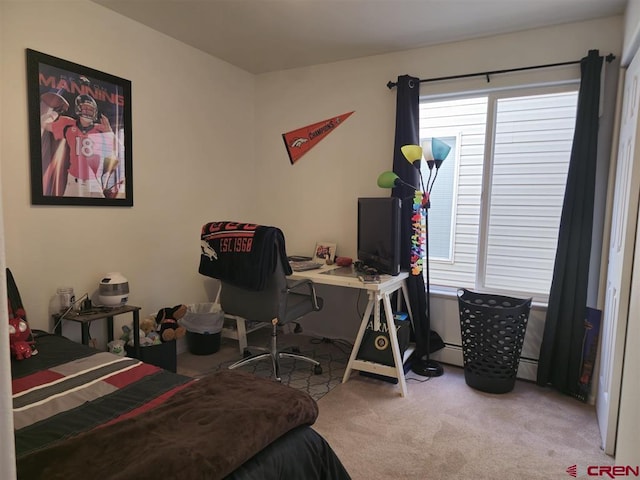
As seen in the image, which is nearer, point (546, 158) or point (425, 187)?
point (546, 158)

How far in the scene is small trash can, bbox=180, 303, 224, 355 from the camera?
3.21 metres

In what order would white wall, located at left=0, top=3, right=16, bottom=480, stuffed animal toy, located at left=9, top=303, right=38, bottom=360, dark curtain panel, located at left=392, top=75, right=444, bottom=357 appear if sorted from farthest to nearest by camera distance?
dark curtain panel, located at left=392, top=75, right=444, bottom=357, stuffed animal toy, located at left=9, top=303, right=38, bottom=360, white wall, located at left=0, top=3, right=16, bottom=480

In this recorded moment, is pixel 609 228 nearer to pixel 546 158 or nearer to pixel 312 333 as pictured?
pixel 546 158

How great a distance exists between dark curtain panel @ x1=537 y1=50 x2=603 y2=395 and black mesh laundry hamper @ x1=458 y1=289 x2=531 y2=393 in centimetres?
23

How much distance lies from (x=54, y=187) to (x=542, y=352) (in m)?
3.27

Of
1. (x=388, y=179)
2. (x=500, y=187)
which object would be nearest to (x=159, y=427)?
(x=388, y=179)

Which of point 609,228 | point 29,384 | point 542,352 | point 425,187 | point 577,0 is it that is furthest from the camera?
point 425,187

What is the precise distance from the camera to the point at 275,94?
3.87 meters

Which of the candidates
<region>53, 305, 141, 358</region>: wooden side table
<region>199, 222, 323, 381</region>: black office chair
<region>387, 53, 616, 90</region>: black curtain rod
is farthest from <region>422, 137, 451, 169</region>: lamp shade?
<region>53, 305, 141, 358</region>: wooden side table

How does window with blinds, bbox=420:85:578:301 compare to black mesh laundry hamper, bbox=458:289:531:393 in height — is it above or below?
above

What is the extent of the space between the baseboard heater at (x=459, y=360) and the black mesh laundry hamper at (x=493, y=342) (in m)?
0.23

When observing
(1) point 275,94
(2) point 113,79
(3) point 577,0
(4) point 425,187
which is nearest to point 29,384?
(2) point 113,79

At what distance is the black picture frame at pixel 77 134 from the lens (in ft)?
7.63

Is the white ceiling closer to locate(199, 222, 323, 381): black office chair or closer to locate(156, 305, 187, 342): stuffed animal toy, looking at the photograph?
locate(199, 222, 323, 381): black office chair
